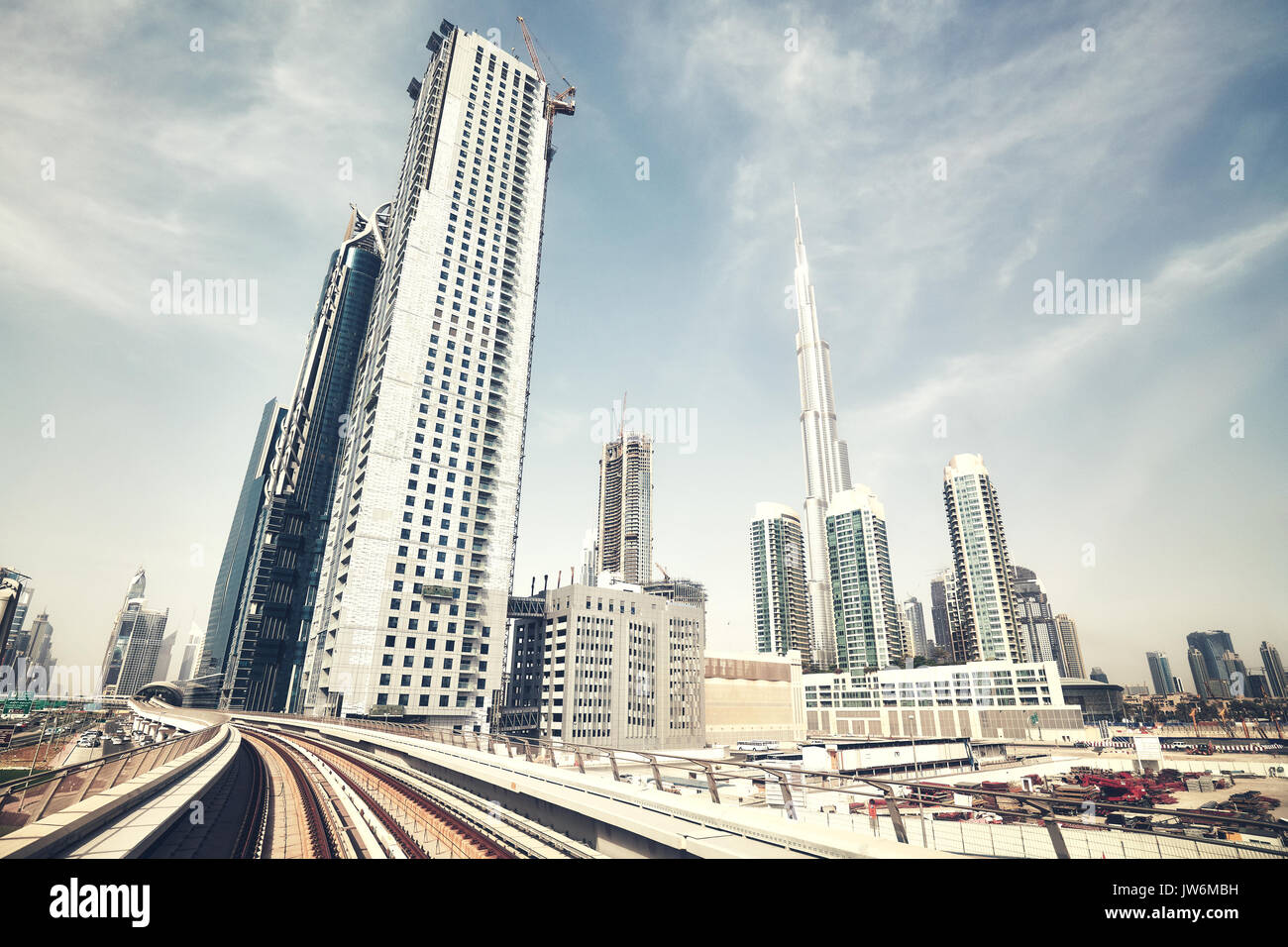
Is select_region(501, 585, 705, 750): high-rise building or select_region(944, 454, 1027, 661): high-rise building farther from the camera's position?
select_region(944, 454, 1027, 661): high-rise building

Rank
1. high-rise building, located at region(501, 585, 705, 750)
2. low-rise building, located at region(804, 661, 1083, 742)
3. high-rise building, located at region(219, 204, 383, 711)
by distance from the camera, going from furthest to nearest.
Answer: high-rise building, located at region(219, 204, 383, 711) → low-rise building, located at region(804, 661, 1083, 742) → high-rise building, located at region(501, 585, 705, 750)

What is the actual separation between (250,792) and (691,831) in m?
23.3

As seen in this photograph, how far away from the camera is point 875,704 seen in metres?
137

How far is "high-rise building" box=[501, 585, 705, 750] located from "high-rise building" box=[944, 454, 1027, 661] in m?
94.9

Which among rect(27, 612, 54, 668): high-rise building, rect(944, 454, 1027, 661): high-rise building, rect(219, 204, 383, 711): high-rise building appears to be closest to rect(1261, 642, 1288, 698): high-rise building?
rect(944, 454, 1027, 661): high-rise building

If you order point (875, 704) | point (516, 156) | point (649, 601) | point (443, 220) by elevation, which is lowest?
point (875, 704)

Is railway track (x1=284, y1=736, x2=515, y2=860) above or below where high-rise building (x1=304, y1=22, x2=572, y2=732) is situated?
below

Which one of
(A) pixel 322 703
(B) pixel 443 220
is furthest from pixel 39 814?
(B) pixel 443 220

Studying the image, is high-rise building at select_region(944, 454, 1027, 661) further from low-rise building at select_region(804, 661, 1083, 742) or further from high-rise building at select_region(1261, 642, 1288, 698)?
high-rise building at select_region(1261, 642, 1288, 698)

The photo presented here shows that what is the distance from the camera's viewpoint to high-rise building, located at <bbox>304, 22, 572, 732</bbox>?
6781 cm


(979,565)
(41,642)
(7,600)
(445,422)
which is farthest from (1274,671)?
(41,642)

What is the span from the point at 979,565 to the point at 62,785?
617 ft

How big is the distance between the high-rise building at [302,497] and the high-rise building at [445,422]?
46610 millimetres
